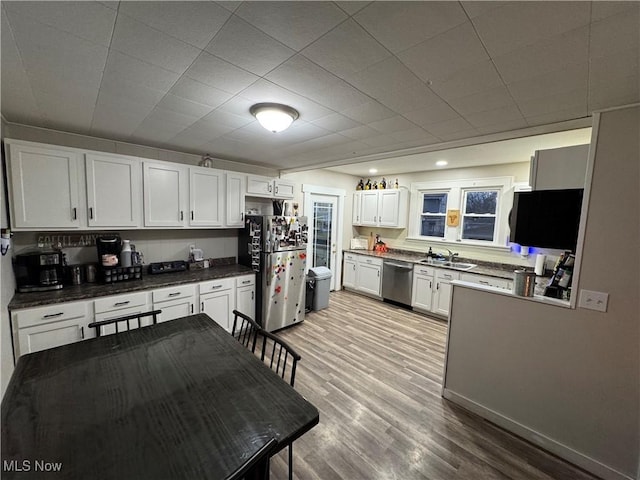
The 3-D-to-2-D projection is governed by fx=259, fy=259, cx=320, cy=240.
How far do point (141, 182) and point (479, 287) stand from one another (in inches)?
135

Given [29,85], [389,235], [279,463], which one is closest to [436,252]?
[389,235]

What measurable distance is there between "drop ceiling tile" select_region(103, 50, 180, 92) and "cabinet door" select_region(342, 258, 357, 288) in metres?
4.29

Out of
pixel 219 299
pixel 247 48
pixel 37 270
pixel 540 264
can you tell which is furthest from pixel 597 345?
pixel 37 270

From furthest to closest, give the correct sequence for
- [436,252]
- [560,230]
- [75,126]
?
[436,252] < [75,126] < [560,230]

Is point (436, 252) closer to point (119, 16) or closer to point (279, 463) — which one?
point (279, 463)

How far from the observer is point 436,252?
4645 millimetres

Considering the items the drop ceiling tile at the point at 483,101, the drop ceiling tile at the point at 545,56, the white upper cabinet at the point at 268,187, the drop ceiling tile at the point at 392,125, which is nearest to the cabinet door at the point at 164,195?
the white upper cabinet at the point at 268,187

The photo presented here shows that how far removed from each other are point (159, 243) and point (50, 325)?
1271mm

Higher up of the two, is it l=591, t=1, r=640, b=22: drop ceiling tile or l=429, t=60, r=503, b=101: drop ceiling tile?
l=429, t=60, r=503, b=101: drop ceiling tile

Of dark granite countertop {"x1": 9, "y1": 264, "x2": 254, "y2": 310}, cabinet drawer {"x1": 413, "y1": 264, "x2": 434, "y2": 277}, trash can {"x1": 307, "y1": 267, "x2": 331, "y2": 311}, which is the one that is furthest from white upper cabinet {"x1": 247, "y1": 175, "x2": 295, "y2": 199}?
cabinet drawer {"x1": 413, "y1": 264, "x2": 434, "y2": 277}

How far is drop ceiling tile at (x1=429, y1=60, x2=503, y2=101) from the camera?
131 cm

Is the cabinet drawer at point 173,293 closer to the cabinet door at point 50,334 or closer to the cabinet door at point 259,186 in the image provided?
the cabinet door at point 50,334

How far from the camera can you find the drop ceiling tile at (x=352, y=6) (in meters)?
0.92

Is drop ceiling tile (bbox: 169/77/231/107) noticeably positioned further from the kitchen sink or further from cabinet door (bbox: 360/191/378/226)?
cabinet door (bbox: 360/191/378/226)
